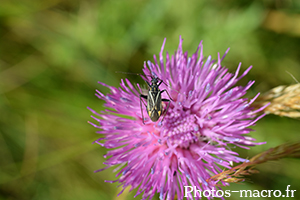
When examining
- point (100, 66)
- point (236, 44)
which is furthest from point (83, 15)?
point (236, 44)

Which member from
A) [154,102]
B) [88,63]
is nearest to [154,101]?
[154,102]

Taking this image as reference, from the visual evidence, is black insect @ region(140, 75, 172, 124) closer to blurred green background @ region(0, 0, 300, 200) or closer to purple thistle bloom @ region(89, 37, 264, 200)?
purple thistle bloom @ region(89, 37, 264, 200)

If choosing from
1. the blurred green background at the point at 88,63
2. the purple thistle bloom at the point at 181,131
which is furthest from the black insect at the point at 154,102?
the blurred green background at the point at 88,63

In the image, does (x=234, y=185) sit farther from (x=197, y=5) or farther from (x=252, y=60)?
(x=197, y=5)

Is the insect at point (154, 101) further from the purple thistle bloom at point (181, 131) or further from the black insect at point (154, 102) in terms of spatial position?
the purple thistle bloom at point (181, 131)

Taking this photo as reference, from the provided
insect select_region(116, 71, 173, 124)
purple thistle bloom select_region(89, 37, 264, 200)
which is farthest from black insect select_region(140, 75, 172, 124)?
purple thistle bloom select_region(89, 37, 264, 200)

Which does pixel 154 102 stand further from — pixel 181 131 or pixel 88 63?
pixel 88 63
